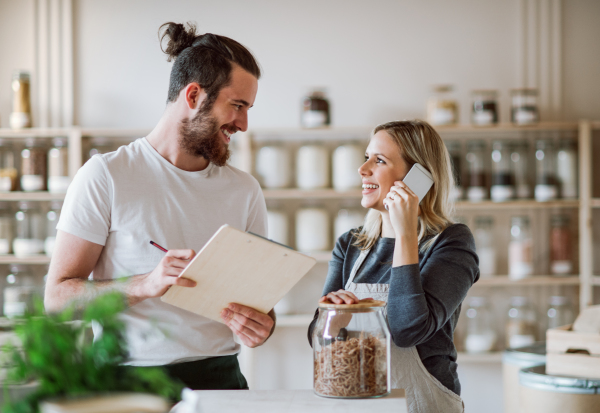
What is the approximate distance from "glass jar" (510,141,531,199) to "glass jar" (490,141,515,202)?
1.2 inches

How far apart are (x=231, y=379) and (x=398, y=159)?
690 millimetres

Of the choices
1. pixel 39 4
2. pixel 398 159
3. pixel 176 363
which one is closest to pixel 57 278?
pixel 176 363

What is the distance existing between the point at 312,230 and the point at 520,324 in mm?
1168

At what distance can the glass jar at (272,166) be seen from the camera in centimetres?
294

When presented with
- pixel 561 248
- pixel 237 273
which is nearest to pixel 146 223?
pixel 237 273

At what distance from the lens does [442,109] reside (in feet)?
9.50

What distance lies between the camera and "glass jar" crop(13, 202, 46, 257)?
9.36 ft

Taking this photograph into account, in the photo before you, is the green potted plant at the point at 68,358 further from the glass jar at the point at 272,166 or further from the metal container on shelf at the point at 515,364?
the glass jar at the point at 272,166

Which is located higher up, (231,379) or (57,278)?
(57,278)

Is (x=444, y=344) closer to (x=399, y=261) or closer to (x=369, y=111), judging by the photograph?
(x=399, y=261)

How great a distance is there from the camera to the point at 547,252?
3117 millimetres

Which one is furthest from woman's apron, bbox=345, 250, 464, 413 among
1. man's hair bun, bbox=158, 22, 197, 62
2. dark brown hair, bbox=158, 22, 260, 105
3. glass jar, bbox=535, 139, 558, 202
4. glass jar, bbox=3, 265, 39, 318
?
glass jar, bbox=3, 265, 39, 318

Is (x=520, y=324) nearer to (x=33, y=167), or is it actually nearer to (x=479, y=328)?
(x=479, y=328)

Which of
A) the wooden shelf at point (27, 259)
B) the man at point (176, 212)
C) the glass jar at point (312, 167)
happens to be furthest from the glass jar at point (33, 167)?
the man at point (176, 212)
